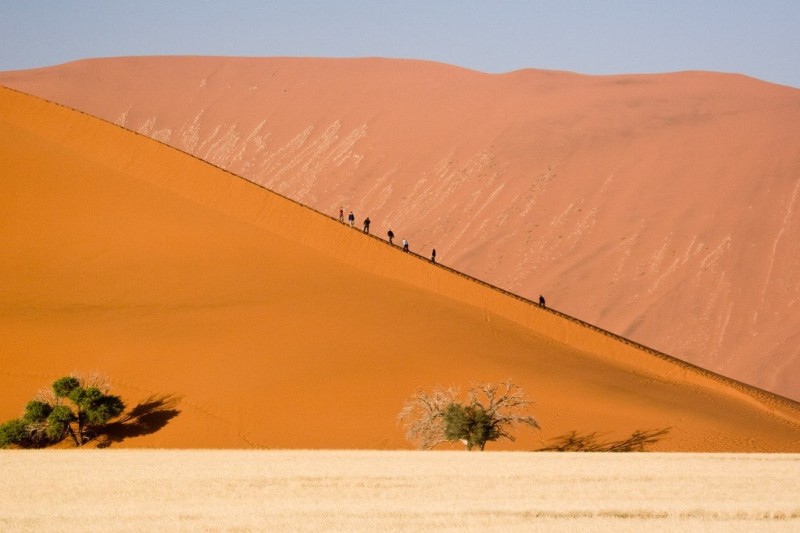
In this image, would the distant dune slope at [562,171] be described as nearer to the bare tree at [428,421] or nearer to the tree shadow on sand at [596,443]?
the tree shadow on sand at [596,443]

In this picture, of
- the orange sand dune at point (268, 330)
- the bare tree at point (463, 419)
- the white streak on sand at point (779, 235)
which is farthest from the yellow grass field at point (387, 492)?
the white streak on sand at point (779, 235)

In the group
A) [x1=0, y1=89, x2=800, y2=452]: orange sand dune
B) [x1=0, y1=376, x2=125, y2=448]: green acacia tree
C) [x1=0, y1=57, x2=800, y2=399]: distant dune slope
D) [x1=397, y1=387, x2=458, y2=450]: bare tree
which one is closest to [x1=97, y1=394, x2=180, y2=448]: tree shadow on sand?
[x1=0, y1=89, x2=800, y2=452]: orange sand dune

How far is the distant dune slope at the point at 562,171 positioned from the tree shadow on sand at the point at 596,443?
21.2m

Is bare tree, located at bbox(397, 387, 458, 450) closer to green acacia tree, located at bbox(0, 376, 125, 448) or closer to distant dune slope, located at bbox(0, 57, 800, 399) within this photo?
green acacia tree, located at bbox(0, 376, 125, 448)

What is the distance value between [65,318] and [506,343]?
12.2 metres

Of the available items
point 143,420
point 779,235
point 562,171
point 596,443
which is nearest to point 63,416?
point 143,420

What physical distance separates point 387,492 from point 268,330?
50.6ft

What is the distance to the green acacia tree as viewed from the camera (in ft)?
85.8

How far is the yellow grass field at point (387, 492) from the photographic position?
50.5 feet

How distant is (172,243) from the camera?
127 ft

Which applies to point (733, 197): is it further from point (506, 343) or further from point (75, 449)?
point (75, 449)

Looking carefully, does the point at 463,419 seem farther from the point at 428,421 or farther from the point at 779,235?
the point at 779,235

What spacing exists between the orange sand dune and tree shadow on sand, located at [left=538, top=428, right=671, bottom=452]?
0.29 m

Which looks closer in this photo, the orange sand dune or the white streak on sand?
the orange sand dune
